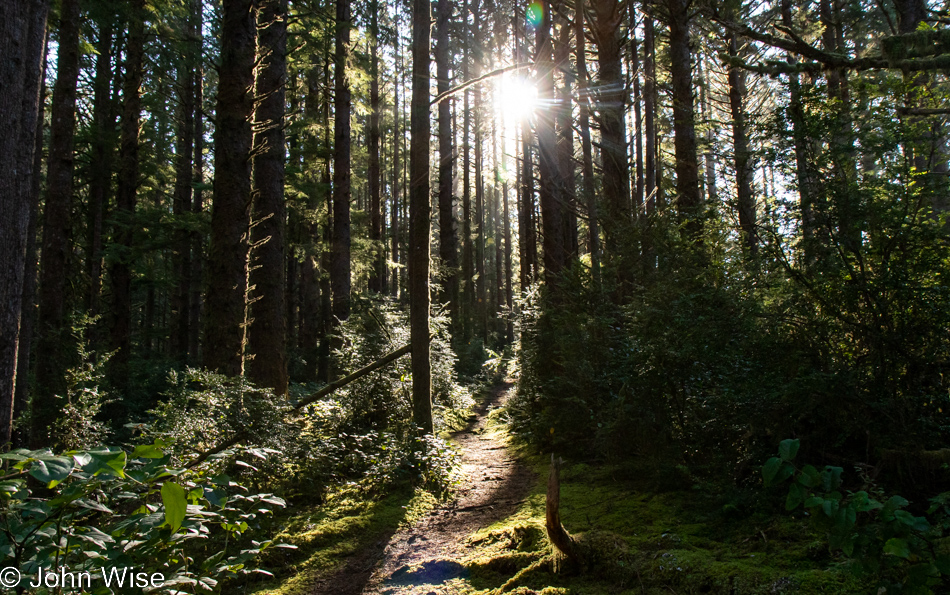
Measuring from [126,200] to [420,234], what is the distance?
1324 centimetres

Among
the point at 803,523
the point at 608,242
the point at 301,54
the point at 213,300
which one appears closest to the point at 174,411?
the point at 213,300

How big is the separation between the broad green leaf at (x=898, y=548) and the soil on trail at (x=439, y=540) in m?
2.74

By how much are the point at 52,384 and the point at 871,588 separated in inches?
530

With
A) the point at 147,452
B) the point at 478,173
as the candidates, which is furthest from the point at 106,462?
the point at 478,173

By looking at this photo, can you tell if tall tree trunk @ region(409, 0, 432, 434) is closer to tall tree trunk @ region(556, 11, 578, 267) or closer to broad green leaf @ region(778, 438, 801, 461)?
broad green leaf @ region(778, 438, 801, 461)

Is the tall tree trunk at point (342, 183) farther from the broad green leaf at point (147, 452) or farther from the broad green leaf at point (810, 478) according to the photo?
the broad green leaf at point (810, 478)

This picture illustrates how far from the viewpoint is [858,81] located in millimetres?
4266

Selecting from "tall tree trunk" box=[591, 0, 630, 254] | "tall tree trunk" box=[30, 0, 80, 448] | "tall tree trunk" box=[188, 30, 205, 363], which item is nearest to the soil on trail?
"tall tree trunk" box=[591, 0, 630, 254]

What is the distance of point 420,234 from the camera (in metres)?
6.86

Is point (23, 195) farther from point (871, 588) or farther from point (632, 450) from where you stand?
point (871, 588)

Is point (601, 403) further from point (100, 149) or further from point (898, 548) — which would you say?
point (100, 149)

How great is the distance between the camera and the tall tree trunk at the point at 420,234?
680 cm

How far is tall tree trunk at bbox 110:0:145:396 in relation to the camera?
13.8 m

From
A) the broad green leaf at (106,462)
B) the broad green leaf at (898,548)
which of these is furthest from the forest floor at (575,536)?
the broad green leaf at (106,462)
